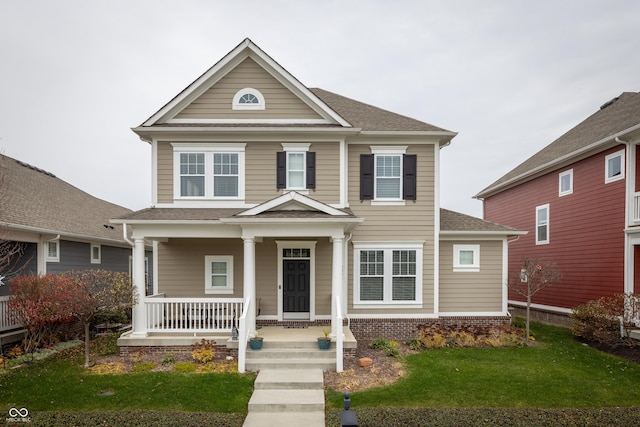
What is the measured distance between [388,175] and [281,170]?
3.39 m

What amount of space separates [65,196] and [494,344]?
59.2ft

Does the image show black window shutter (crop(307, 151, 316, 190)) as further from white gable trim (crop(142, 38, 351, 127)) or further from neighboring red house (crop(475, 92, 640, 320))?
neighboring red house (crop(475, 92, 640, 320))

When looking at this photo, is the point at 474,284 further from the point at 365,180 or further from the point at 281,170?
the point at 281,170

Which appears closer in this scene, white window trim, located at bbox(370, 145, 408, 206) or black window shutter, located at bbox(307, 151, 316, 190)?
black window shutter, located at bbox(307, 151, 316, 190)

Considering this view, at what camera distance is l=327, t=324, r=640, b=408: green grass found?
7.63 meters

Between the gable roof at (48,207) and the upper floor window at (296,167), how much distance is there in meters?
7.30

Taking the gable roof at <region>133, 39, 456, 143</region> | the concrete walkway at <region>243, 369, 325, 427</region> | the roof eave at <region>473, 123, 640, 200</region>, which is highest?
the gable roof at <region>133, 39, 456, 143</region>

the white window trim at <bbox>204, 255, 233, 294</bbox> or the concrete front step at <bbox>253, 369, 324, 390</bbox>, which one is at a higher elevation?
the white window trim at <bbox>204, 255, 233, 294</bbox>

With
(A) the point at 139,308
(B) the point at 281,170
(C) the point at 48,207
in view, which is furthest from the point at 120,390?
(C) the point at 48,207

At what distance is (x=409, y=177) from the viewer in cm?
1298

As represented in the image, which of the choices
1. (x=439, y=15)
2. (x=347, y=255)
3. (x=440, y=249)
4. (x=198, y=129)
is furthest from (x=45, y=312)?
(x=439, y=15)

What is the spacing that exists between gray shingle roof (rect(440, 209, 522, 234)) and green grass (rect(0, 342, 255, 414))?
7.98m

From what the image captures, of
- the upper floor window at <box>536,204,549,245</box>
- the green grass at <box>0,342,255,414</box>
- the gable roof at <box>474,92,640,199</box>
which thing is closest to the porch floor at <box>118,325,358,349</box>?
the green grass at <box>0,342,255,414</box>

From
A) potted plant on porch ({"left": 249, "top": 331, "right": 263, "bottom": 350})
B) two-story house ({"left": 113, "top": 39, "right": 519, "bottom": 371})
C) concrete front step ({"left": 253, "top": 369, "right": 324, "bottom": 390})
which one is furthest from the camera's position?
two-story house ({"left": 113, "top": 39, "right": 519, "bottom": 371})
